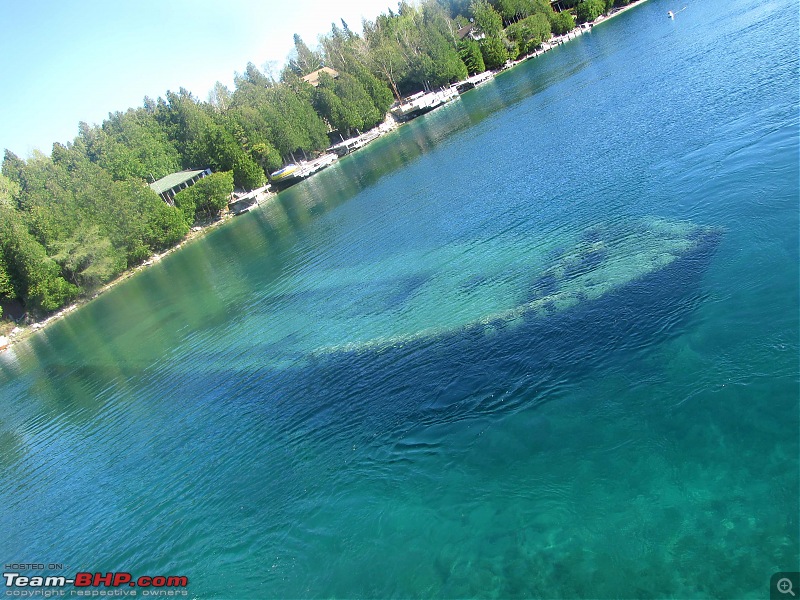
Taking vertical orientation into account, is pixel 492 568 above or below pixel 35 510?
below

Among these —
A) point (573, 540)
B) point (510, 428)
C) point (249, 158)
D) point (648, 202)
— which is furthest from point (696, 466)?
point (249, 158)

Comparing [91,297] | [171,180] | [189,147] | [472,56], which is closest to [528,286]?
[91,297]

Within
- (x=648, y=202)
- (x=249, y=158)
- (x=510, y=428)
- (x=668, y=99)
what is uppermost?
(x=249, y=158)

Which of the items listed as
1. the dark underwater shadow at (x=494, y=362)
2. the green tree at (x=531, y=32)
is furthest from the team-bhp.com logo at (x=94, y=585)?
the green tree at (x=531, y=32)

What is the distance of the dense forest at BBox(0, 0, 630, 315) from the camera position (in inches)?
3420

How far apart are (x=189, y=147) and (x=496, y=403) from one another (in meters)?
137

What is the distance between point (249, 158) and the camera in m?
125

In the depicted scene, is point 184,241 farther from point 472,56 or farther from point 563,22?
point 563,22

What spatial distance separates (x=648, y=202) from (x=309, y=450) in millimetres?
25883

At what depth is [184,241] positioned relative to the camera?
352 ft

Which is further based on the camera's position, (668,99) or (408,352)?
(668,99)

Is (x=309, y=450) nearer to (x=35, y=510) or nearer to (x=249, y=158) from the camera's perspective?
(x=35, y=510)

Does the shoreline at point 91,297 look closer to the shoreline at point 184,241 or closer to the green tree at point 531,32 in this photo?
the shoreline at point 184,241

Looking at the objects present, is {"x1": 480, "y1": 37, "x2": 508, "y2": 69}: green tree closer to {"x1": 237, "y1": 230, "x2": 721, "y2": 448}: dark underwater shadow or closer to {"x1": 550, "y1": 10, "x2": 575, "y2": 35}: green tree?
{"x1": 550, "y1": 10, "x2": 575, "y2": 35}: green tree
